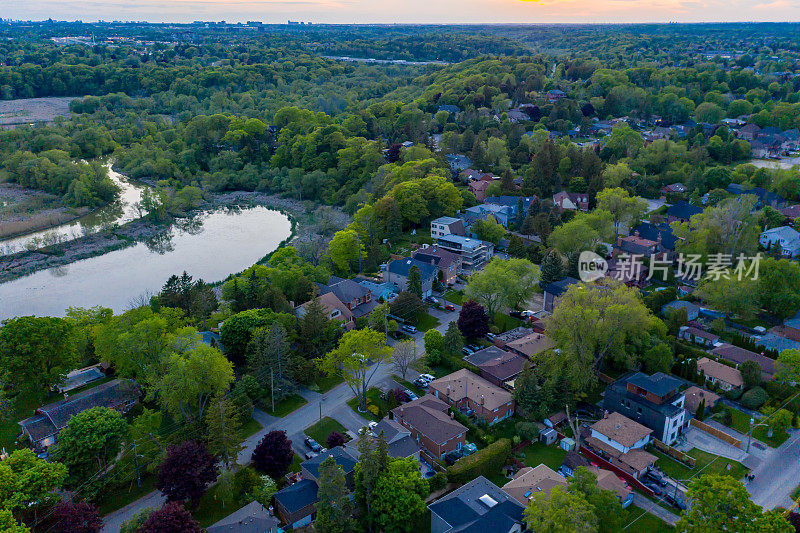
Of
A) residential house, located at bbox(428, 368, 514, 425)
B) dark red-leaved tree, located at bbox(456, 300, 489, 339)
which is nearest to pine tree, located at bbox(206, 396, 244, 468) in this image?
residential house, located at bbox(428, 368, 514, 425)

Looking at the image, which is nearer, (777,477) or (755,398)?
(777,477)

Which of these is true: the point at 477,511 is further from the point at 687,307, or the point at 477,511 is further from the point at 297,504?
the point at 687,307

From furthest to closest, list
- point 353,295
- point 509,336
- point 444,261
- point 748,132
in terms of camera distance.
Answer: point 748,132
point 444,261
point 353,295
point 509,336

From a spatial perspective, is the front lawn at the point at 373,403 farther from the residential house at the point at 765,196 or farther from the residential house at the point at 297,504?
the residential house at the point at 765,196

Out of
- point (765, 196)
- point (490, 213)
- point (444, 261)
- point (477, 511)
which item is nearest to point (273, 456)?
point (477, 511)

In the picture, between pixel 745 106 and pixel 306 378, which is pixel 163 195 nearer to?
pixel 306 378

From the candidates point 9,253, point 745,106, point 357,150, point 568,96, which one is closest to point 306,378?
point 9,253
